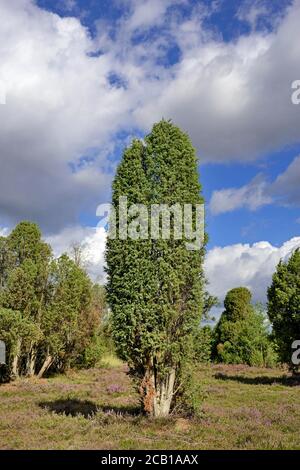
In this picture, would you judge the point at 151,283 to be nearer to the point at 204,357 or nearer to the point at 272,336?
the point at 204,357

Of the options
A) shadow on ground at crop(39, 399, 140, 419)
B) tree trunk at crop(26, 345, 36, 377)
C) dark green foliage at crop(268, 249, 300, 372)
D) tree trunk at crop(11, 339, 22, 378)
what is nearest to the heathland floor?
shadow on ground at crop(39, 399, 140, 419)

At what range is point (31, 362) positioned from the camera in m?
35.8

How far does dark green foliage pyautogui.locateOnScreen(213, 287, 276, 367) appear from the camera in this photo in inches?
1812

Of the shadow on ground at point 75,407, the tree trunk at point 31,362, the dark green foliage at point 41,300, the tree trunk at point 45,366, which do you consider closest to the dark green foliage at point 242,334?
the dark green foliage at point 41,300

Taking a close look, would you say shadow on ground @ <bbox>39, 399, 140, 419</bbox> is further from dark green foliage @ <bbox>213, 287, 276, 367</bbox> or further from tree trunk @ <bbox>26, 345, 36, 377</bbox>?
dark green foliage @ <bbox>213, 287, 276, 367</bbox>

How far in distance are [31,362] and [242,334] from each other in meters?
21.9

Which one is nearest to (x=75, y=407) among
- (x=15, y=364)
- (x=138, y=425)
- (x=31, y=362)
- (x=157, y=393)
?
(x=157, y=393)

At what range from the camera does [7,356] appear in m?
32.4

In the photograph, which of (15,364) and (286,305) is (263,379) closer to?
(286,305)

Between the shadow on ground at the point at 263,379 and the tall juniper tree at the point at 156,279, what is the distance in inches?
743

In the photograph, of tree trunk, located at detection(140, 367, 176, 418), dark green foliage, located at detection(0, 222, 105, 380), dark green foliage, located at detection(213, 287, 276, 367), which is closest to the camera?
tree trunk, located at detection(140, 367, 176, 418)

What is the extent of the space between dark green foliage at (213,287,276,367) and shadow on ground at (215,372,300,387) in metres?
10.0
